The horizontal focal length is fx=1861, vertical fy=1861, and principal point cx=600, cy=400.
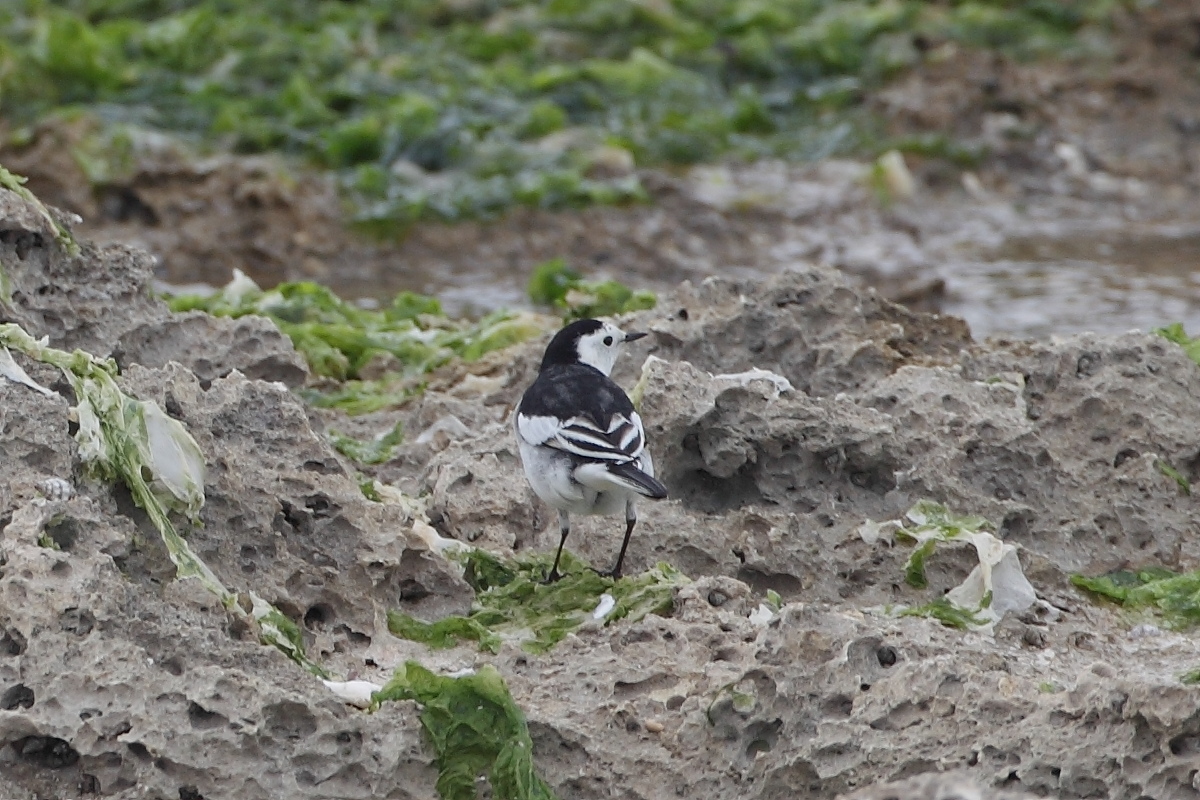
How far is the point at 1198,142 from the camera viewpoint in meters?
16.3

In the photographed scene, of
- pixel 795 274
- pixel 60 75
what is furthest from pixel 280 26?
pixel 795 274

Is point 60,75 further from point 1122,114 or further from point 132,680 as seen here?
point 132,680

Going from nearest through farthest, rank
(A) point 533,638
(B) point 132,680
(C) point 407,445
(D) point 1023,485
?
(B) point 132,680, (A) point 533,638, (D) point 1023,485, (C) point 407,445

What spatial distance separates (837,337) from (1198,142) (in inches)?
410

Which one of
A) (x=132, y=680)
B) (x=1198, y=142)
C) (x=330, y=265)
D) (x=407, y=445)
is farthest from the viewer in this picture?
(x=1198, y=142)

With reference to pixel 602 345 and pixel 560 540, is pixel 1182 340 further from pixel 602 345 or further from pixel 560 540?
pixel 560 540

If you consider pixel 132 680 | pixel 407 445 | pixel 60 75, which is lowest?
pixel 60 75

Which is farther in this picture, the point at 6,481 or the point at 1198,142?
the point at 1198,142

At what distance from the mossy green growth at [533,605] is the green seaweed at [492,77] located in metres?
8.44

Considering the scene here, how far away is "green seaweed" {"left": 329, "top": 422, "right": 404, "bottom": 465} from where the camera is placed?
22.0 feet

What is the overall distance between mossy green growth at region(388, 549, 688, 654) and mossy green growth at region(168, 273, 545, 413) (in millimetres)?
2157

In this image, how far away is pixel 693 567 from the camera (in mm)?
5762

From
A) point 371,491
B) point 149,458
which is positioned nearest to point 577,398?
point 371,491

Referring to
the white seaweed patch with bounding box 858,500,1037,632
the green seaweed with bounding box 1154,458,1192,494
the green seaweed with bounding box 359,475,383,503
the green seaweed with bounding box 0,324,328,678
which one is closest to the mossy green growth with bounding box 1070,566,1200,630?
the white seaweed patch with bounding box 858,500,1037,632
